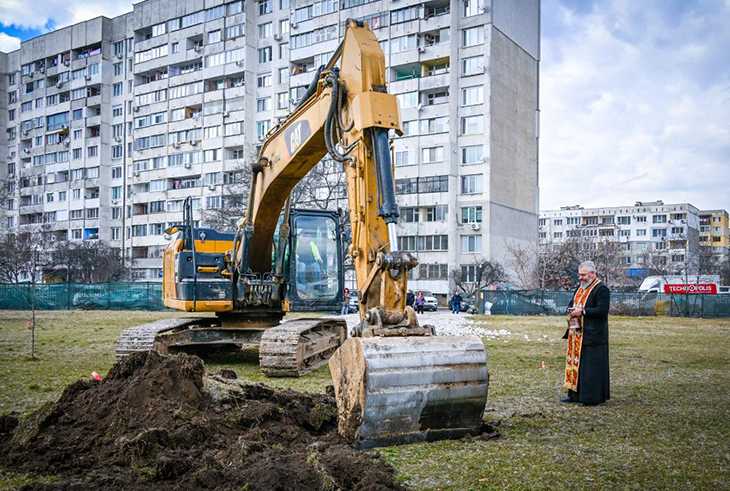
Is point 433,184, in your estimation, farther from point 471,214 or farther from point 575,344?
point 575,344

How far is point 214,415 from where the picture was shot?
20.7ft

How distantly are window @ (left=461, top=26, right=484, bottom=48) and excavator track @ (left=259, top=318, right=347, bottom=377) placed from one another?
43903 millimetres

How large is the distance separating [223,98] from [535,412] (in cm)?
5797

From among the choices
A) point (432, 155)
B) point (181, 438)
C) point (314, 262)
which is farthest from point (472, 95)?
point (181, 438)

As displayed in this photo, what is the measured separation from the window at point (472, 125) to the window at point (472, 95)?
1130mm

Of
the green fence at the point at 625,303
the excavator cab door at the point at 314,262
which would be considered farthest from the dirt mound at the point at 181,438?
the green fence at the point at 625,303

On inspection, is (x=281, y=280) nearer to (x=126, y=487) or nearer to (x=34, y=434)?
(x=34, y=434)

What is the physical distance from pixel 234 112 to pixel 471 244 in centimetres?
2492

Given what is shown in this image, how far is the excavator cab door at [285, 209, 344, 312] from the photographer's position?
38.0 ft

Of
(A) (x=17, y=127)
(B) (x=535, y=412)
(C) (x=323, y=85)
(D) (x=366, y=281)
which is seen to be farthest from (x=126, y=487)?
(A) (x=17, y=127)

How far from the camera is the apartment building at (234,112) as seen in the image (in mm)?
51750

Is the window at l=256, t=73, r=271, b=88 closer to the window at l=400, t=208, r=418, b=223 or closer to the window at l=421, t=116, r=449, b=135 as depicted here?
the window at l=421, t=116, r=449, b=135

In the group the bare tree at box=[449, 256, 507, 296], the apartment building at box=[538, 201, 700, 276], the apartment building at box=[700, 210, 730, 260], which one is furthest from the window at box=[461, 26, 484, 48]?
the apartment building at box=[700, 210, 730, 260]

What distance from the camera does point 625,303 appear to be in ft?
113
